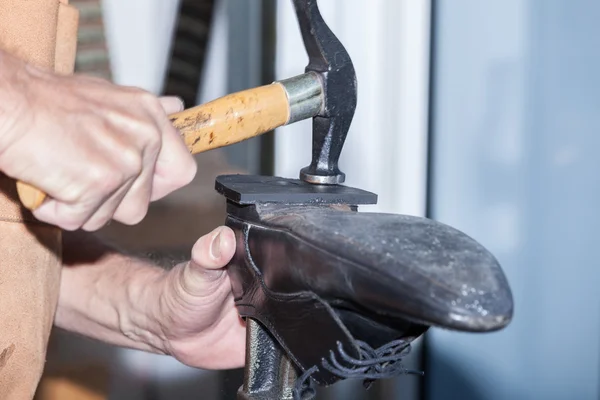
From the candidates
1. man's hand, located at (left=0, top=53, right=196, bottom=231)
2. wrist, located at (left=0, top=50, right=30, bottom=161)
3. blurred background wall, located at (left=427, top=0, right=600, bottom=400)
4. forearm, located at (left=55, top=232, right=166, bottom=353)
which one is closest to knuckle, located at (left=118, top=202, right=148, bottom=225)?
man's hand, located at (left=0, top=53, right=196, bottom=231)

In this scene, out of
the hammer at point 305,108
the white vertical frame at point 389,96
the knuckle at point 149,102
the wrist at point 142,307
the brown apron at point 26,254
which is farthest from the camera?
the white vertical frame at point 389,96

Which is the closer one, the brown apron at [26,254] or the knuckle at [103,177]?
the knuckle at [103,177]

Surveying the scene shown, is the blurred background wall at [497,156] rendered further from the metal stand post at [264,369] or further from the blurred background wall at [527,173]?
the metal stand post at [264,369]

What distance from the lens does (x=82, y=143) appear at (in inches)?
22.3

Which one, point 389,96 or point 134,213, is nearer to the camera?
point 134,213

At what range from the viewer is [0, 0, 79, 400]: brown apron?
867mm

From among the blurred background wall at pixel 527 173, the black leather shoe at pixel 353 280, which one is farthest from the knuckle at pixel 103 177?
the blurred background wall at pixel 527 173

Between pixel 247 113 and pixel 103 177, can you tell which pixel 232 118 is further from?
pixel 103 177

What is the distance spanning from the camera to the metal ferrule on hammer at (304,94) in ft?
2.44

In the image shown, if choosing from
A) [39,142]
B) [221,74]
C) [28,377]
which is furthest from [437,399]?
[221,74]

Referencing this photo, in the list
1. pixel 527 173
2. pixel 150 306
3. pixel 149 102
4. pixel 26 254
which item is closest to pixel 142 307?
pixel 150 306

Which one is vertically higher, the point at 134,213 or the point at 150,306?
the point at 134,213

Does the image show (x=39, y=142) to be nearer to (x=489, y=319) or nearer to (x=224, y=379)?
(x=489, y=319)

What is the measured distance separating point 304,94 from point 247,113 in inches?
2.2
